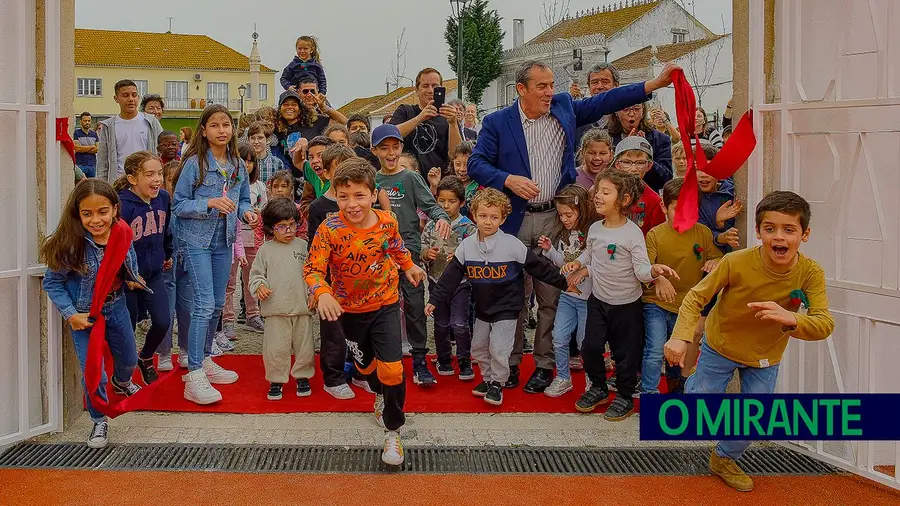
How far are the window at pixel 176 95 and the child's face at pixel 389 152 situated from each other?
6616 cm

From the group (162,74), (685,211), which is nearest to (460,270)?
(685,211)

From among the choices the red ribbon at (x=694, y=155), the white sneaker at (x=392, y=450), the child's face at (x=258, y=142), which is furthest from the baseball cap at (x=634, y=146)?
the child's face at (x=258, y=142)

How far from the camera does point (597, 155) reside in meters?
6.31

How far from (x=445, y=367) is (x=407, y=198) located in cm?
140

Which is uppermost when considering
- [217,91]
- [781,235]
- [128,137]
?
[217,91]

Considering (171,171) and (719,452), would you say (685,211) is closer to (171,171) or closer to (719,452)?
(719,452)

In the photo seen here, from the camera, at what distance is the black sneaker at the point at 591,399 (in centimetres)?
556

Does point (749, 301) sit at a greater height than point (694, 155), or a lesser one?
lesser

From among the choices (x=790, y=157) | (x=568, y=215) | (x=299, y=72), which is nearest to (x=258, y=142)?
(x=299, y=72)

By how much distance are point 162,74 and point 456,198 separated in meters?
67.2

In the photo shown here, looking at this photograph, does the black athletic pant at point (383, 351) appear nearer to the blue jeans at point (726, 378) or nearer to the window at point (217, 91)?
the blue jeans at point (726, 378)

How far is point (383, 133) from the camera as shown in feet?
20.7

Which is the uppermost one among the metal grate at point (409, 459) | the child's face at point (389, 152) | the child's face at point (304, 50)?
the child's face at point (304, 50)

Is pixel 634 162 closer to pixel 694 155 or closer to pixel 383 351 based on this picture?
pixel 694 155
